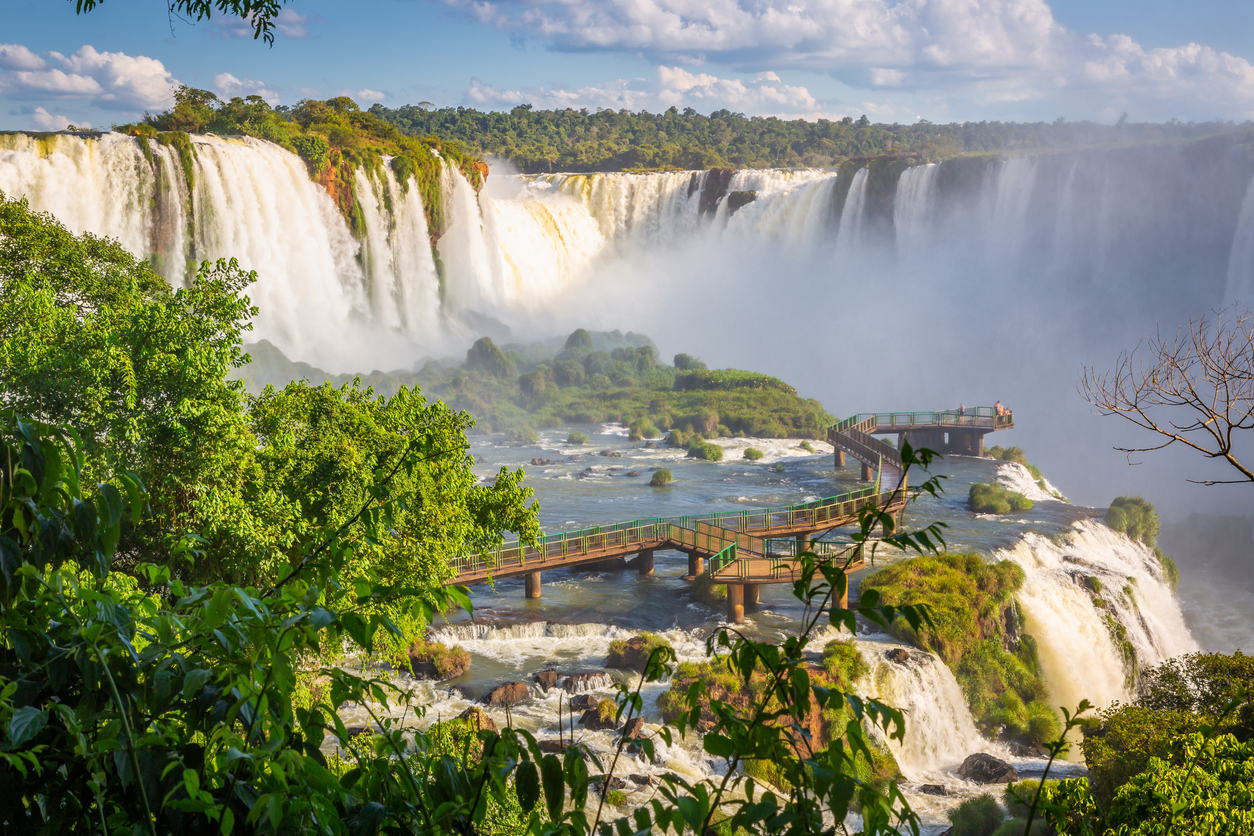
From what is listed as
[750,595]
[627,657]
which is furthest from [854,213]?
[627,657]

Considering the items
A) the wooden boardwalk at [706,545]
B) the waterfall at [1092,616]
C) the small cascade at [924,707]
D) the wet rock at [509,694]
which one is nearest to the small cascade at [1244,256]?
the waterfall at [1092,616]

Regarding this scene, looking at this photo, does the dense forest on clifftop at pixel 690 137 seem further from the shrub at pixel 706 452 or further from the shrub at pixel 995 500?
the shrub at pixel 995 500

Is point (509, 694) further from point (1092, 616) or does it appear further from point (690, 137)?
point (690, 137)

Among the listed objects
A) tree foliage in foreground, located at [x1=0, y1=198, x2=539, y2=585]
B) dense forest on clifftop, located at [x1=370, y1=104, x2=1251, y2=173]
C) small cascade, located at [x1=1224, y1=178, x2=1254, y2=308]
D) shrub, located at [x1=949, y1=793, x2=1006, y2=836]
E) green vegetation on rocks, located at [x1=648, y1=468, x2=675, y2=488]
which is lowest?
shrub, located at [x1=949, y1=793, x2=1006, y2=836]

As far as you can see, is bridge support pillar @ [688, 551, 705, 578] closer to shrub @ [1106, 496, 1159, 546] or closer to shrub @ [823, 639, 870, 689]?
shrub @ [823, 639, 870, 689]

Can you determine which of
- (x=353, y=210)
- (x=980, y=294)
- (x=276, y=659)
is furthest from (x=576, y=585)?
(x=980, y=294)

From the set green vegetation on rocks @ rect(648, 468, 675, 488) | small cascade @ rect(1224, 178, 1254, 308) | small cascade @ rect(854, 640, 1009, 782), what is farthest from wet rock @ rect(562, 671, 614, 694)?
small cascade @ rect(1224, 178, 1254, 308)

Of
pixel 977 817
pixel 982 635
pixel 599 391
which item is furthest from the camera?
pixel 599 391
